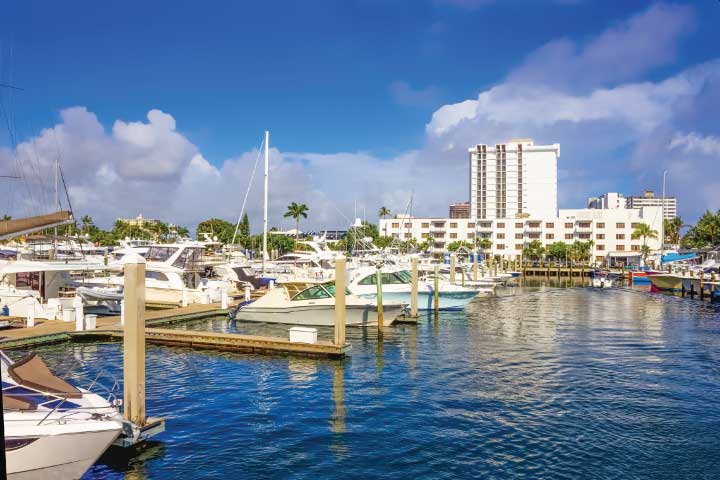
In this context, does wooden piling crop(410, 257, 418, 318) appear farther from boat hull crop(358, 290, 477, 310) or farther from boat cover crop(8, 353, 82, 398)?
boat cover crop(8, 353, 82, 398)

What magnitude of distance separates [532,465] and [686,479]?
328 centimetres

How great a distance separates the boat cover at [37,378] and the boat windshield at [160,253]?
32.8m

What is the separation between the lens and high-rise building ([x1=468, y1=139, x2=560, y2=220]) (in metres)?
173

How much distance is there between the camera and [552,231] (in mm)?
129625

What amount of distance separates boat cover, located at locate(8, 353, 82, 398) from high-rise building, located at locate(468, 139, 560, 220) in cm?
16575

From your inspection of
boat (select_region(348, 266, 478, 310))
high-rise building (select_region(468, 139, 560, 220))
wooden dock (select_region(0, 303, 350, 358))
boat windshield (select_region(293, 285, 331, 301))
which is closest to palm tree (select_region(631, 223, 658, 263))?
high-rise building (select_region(468, 139, 560, 220))

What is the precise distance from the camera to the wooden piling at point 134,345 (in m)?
13.4

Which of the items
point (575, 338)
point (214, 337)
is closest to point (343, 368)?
point (214, 337)

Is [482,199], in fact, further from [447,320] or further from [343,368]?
[343,368]

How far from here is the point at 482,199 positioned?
175375 mm

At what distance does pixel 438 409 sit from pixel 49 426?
1076 centimetres

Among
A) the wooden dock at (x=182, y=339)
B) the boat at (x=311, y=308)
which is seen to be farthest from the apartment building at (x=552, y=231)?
the wooden dock at (x=182, y=339)

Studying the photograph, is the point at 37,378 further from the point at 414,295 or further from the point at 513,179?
the point at 513,179

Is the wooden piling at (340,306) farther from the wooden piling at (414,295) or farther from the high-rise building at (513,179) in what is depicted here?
the high-rise building at (513,179)
